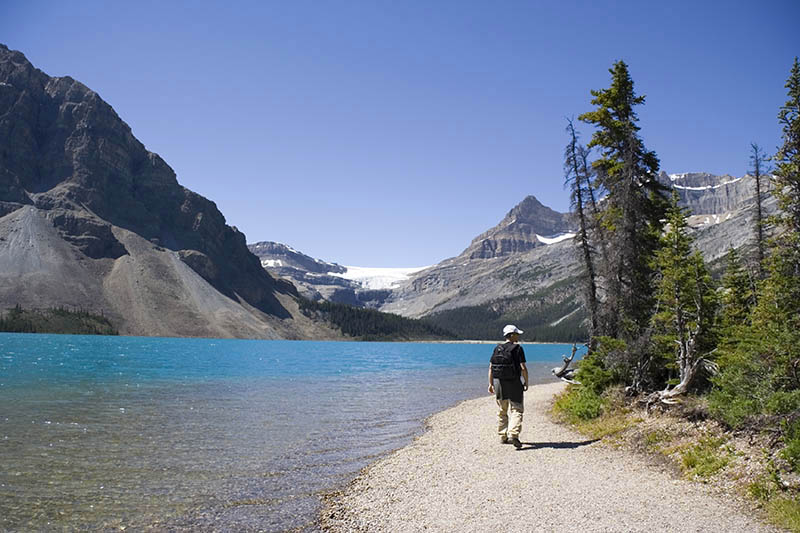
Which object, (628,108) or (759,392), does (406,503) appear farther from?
(628,108)

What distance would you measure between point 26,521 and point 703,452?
1491cm

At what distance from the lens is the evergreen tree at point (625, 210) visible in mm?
20078

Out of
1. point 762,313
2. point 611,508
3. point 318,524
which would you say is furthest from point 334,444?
point 762,313

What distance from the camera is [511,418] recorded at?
14.5 m

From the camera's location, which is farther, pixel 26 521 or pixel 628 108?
pixel 628 108

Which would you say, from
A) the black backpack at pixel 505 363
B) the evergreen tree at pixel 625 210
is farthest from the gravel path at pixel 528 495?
the evergreen tree at pixel 625 210

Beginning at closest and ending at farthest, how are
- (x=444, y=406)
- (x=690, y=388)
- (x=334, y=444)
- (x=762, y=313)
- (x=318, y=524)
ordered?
1. (x=318, y=524)
2. (x=762, y=313)
3. (x=690, y=388)
4. (x=334, y=444)
5. (x=444, y=406)

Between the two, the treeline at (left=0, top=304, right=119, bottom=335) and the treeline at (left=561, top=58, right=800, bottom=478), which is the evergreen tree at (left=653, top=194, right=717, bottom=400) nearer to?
the treeline at (left=561, top=58, right=800, bottom=478)

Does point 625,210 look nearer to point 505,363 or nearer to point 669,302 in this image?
point 669,302

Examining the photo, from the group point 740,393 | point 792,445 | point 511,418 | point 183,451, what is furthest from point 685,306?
point 183,451

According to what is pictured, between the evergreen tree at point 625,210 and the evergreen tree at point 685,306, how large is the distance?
156 cm

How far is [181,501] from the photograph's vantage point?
1163 cm

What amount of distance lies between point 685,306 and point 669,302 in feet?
2.09

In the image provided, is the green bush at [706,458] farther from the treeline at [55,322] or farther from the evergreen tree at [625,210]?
the treeline at [55,322]
